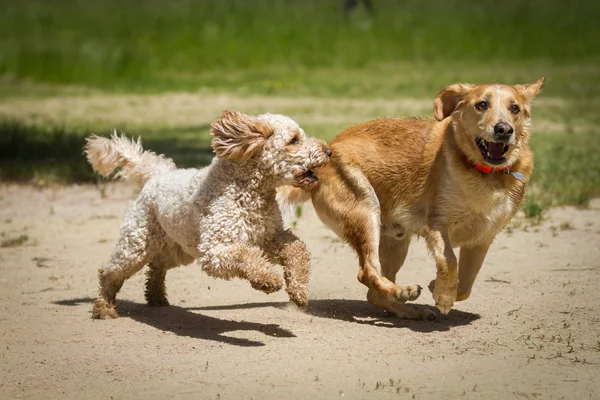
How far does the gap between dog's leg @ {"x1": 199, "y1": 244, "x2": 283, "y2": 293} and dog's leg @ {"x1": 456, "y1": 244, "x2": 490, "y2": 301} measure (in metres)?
1.48

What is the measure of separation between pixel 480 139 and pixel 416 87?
1439 centimetres

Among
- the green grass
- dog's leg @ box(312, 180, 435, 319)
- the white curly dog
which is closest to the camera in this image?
the white curly dog

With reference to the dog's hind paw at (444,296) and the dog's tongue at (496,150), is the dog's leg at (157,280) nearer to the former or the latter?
the dog's hind paw at (444,296)

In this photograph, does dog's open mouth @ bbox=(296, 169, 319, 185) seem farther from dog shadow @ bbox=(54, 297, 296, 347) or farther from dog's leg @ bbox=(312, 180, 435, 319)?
dog shadow @ bbox=(54, 297, 296, 347)

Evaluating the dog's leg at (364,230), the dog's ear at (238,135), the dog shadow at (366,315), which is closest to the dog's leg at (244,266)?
the dog's ear at (238,135)

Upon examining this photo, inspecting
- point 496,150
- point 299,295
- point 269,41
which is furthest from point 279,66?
point 299,295

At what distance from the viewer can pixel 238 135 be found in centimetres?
645

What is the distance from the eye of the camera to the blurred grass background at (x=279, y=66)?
14281 mm

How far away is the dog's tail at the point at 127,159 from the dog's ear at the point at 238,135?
0.99 metres

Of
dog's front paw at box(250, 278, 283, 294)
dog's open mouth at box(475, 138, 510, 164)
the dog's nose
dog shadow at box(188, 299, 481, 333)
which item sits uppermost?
the dog's nose

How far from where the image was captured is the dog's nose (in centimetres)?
661

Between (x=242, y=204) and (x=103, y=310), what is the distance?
1.39 metres

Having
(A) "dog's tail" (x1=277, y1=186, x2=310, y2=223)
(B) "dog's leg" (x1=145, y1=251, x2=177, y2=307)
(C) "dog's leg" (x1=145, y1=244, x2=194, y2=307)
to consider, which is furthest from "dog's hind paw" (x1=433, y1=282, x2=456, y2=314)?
(B) "dog's leg" (x1=145, y1=251, x2=177, y2=307)

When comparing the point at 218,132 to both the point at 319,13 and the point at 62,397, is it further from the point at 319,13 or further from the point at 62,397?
the point at 319,13
